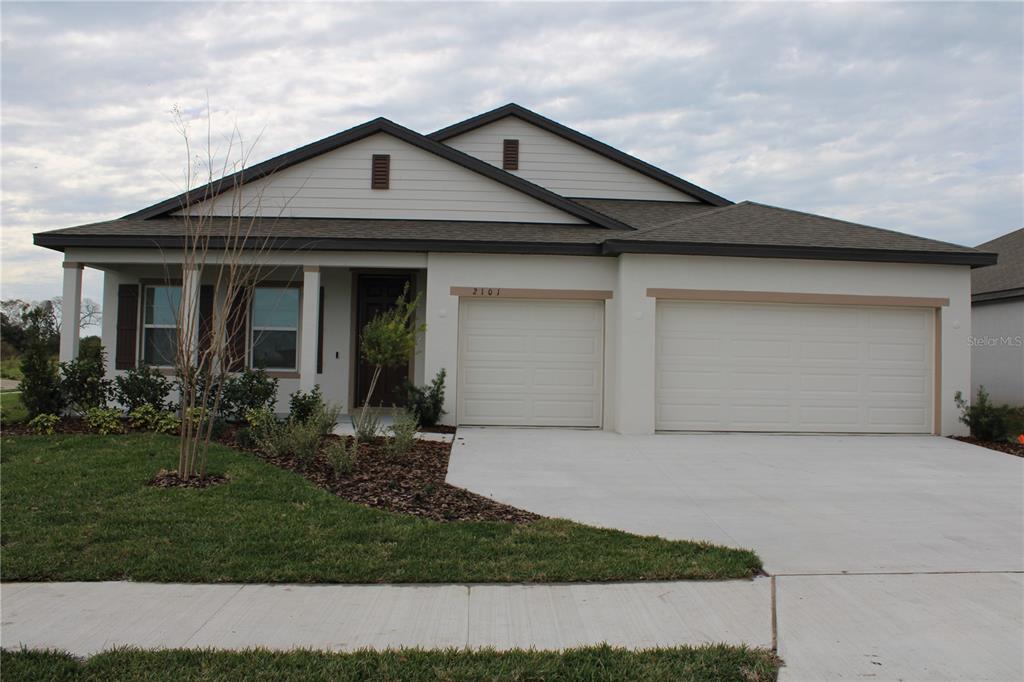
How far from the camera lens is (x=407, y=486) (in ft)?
25.7

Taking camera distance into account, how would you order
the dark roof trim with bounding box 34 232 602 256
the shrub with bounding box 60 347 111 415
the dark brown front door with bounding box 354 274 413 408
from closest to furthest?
the shrub with bounding box 60 347 111 415, the dark roof trim with bounding box 34 232 602 256, the dark brown front door with bounding box 354 274 413 408

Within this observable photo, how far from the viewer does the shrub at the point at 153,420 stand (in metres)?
10.9

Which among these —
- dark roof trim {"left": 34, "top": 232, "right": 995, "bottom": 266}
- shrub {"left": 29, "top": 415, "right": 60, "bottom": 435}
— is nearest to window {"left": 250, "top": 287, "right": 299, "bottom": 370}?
dark roof trim {"left": 34, "top": 232, "right": 995, "bottom": 266}

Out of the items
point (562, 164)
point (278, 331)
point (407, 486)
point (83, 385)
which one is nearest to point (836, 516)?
point (407, 486)

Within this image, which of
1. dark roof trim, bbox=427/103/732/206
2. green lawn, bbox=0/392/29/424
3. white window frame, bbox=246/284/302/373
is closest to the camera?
green lawn, bbox=0/392/29/424

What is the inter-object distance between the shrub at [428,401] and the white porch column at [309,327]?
1715 mm

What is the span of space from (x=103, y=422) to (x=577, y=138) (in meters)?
11.5

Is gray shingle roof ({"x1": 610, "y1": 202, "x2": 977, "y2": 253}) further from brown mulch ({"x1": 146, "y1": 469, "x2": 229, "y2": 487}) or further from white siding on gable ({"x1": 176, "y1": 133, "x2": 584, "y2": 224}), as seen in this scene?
brown mulch ({"x1": 146, "y1": 469, "x2": 229, "y2": 487})

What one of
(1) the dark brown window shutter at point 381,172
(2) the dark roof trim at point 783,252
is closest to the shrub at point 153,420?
(1) the dark brown window shutter at point 381,172

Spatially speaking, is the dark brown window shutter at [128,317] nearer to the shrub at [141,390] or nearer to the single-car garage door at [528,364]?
the shrub at [141,390]

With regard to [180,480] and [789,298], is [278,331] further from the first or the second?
[789,298]

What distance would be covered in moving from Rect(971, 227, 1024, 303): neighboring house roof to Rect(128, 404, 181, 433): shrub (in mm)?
16379

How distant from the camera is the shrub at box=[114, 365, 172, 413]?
11.7 meters

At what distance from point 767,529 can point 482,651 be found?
3.56 metres
